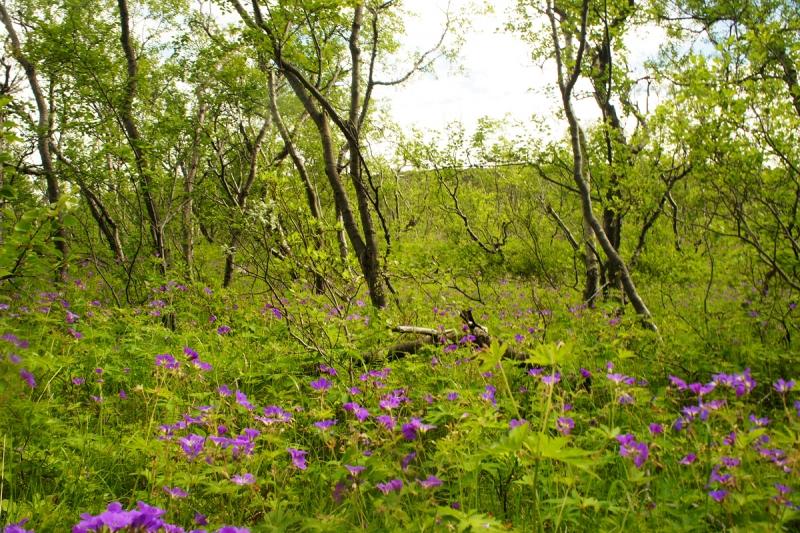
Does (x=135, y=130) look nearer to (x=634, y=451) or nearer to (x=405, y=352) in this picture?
(x=405, y=352)

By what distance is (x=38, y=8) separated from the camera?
1241 cm

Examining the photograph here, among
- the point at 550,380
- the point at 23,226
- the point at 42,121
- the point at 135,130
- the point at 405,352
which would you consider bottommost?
the point at 405,352

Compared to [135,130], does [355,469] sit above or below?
below

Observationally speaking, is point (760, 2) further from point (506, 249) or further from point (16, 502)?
point (16, 502)

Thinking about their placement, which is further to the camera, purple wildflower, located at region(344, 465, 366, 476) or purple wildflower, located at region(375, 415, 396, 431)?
purple wildflower, located at region(375, 415, 396, 431)

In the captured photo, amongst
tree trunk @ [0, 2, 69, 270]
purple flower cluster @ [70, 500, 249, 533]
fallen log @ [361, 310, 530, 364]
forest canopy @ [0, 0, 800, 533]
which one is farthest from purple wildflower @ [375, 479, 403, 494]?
tree trunk @ [0, 2, 69, 270]

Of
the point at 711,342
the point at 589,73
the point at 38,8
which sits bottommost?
the point at 711,342

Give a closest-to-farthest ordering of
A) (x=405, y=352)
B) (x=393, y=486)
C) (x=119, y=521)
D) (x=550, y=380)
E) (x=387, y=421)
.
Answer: (x=119, y=521), (x=550, y=380), (x=393, y=486), (x=387, y=421), (x=405, y=352)

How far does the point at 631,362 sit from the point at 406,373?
1.83 metres

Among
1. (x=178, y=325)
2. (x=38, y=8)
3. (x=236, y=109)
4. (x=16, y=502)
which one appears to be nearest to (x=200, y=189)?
(x=236, y=109)

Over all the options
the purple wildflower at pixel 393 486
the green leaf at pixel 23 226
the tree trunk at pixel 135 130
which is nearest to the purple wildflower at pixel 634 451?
the purple wildflower at pixel 393 486

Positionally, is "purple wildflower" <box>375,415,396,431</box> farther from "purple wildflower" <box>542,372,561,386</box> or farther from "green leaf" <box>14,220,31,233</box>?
"green leaf" <box>14,220,31,233</box>

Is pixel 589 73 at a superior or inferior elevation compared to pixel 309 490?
superior

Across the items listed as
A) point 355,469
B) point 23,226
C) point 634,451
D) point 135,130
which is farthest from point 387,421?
point 135,130
